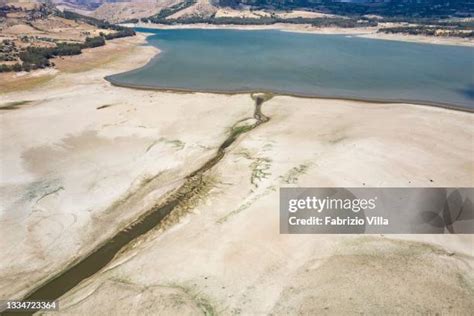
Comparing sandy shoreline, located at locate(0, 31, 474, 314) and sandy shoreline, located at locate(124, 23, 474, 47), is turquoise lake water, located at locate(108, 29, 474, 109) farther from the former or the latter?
sandy shoreline, located at locate(124, 23, 474, 47)

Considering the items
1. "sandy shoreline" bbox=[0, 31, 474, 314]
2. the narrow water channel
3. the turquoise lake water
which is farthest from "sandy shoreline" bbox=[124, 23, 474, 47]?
the narrow water channel

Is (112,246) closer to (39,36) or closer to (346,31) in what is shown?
(39,36)

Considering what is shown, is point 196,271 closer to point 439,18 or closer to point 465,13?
point 439,18

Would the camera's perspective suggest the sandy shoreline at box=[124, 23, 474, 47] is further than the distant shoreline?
Yes

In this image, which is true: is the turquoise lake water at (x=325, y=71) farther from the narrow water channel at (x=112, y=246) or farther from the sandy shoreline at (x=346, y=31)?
the narrow water channel at (x=112, y=246)

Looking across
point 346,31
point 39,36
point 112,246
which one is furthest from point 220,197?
point 346,31

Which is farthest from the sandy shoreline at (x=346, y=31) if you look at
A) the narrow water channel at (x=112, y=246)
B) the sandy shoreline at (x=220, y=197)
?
the narrow water channel at (x=112, y=246)

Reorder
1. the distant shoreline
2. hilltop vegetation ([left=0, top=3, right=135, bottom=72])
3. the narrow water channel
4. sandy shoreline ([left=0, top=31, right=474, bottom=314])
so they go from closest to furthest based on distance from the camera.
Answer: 1. sandy shoreline ([left=0, top=31, right=474, bottom=314])
2. the narrow water channel
3. the distant shoreline
4. hilltop vegetation ([left=0, top=3, right=135, bottom=72])
